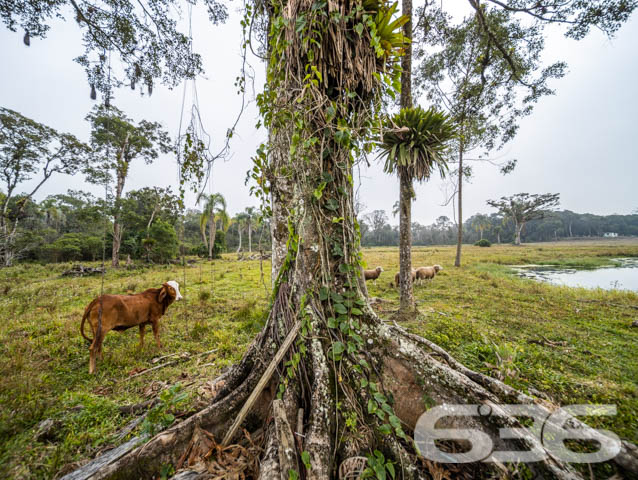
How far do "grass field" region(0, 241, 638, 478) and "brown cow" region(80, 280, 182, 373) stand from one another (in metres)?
0.48

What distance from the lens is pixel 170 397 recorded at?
1.79m

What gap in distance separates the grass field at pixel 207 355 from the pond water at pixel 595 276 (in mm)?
4605

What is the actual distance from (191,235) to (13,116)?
24.9m

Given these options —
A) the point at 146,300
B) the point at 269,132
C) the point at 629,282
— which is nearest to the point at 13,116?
the point at 146,300

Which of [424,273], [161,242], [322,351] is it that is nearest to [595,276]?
[424,273]

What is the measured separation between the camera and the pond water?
1067 cm

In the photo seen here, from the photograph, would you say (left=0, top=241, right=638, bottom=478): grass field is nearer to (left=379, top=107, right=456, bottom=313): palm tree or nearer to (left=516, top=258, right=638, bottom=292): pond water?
(left=379, top=107, right=456, bottom=313): palm tree

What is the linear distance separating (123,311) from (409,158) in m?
6.32

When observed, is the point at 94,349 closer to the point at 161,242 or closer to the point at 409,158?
the point at 409,158

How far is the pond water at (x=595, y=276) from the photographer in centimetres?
1067

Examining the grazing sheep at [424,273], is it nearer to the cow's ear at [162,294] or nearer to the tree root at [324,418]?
the tree root at [324,418]

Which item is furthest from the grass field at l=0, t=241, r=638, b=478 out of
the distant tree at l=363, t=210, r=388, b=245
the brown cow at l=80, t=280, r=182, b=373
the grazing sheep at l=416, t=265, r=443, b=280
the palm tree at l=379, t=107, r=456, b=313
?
the distant tree at l=363, t=210, r=388, b=245

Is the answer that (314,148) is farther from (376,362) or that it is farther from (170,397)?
(170,397)

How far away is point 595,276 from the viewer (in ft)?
Result: 42.3
